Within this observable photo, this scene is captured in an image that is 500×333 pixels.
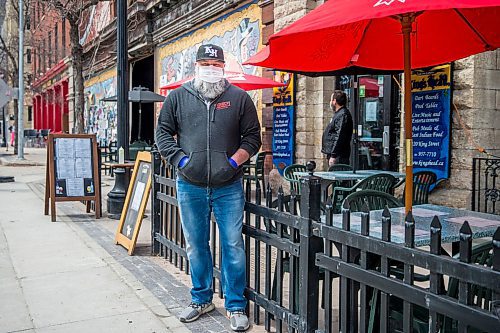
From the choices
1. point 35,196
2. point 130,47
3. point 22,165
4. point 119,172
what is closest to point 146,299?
point 119,172

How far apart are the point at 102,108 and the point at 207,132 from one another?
87.6 feet

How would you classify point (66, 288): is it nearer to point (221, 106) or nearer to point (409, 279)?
point (221, 106)

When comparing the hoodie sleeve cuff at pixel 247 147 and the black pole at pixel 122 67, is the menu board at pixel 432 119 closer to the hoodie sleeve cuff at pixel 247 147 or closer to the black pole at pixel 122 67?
the black pole at pixel 122 67

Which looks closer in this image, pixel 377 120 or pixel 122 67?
pixel 122 67

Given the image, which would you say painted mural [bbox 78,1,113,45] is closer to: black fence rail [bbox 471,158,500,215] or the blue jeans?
black fence rail [bbox 471,158,500,215]

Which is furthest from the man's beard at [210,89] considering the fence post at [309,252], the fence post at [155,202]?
the fence post at [155,202]

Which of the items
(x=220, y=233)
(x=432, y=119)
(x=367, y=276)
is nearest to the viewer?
(x=367, y=276)

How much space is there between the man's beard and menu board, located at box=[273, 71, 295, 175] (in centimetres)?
716

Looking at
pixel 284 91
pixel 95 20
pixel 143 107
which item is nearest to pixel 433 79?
pixel 284 91

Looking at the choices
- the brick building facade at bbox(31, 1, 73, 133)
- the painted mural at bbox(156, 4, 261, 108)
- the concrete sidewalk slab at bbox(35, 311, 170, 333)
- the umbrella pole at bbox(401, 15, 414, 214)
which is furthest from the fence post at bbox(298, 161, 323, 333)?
the brick building facade at bbox(31, 1, 73, 133)

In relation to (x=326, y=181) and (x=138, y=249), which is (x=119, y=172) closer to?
(x=138, y=249)

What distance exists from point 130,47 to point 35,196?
10.7 meters

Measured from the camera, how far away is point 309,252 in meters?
3.40

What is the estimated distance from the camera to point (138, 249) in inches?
264
